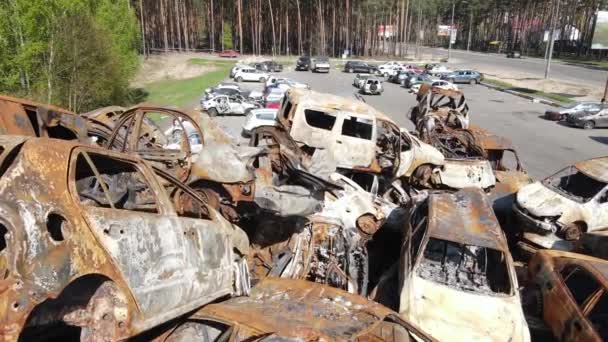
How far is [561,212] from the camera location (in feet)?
28.1

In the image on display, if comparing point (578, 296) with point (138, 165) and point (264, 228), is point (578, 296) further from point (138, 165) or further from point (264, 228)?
point (138, 165)

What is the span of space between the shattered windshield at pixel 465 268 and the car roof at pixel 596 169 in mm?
4127

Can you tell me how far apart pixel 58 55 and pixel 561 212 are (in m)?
20.5

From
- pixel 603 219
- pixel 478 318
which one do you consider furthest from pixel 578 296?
pixel 603 219

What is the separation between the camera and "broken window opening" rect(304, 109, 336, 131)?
9680 mm

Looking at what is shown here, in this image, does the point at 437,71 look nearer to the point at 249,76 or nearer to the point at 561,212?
the point at 249,76

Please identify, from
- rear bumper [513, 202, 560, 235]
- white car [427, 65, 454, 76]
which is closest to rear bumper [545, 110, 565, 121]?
white car [427, 65, 454, 76]

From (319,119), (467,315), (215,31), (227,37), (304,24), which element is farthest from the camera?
(215,31)

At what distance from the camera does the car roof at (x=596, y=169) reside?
9.00 meters

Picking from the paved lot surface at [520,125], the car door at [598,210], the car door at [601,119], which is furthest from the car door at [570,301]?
the car door at [601,119]

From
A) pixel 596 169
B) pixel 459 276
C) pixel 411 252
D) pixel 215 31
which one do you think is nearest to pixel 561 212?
pixel 596 169

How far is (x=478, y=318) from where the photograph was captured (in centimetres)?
553

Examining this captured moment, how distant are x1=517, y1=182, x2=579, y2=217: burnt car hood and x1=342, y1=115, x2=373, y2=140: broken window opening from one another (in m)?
3.34

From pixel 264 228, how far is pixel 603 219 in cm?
659
